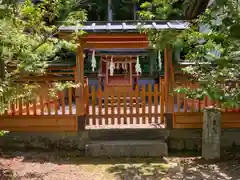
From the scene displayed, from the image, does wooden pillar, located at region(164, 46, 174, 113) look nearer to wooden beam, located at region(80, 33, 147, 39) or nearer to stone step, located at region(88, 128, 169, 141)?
stone step, located at region(88, 128, 169, 141)

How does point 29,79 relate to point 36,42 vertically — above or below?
below

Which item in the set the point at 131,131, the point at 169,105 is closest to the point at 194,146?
the point at 169,105

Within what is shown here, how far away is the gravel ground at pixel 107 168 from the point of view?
497cm

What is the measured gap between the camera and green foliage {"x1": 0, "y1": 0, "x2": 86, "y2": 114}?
164 inches

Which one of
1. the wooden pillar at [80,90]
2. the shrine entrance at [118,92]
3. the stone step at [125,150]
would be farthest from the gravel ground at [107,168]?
the shrine entrance at [118,92]

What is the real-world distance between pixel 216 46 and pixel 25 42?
3.33 meters

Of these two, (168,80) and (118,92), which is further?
(118,92)

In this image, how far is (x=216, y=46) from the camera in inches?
186

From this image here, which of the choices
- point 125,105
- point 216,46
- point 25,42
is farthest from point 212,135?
point 25,42

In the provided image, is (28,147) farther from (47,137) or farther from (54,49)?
(54,49)

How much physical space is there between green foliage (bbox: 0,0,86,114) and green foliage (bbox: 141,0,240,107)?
2.04 meters

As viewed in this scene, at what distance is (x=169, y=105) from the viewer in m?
6.60

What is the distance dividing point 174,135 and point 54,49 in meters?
3.45

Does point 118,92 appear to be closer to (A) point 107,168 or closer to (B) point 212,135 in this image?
(A) point 107,168
